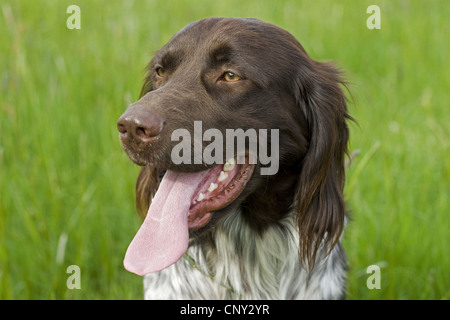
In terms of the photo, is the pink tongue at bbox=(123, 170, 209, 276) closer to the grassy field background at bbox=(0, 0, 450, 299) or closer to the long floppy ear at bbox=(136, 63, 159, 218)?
the long floppy ear at bbox=(136, 63, 159, 218)

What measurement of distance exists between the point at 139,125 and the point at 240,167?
0.51 meters

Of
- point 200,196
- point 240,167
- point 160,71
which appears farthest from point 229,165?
point 160,71

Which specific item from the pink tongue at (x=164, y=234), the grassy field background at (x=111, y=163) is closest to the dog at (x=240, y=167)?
the pink tongue at (x=164, y=234)

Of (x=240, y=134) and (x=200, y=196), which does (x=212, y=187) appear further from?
(x=240, y=134)

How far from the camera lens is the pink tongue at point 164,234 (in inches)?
85.7

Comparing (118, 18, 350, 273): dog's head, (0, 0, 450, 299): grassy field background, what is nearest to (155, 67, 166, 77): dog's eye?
(118, 18, 350, 273): dog's head

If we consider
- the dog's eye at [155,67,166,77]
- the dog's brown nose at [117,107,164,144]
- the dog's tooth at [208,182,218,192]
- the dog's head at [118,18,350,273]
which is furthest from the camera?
the dog's eye at [155,67,166,77]

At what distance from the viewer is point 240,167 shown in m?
2.34

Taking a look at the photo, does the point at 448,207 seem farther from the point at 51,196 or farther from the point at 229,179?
the point at 51,196

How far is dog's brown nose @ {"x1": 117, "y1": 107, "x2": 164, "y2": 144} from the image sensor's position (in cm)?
200

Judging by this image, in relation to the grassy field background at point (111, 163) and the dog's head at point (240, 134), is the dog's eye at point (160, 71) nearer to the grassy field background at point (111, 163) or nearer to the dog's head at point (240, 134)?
the dog's head at point (240, 134)

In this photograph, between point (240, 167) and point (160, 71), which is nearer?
point (240, 167)

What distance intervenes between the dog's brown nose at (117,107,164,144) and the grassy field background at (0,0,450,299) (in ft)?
3.47

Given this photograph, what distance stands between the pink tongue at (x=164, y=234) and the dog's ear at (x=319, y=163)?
A: 50 centimetres
